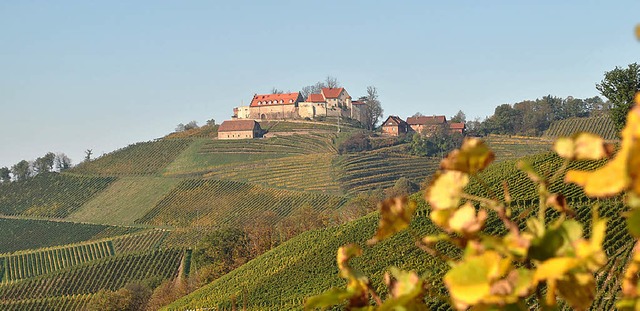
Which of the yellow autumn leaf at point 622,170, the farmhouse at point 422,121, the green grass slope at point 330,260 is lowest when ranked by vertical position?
the green grass slope at point 330,260

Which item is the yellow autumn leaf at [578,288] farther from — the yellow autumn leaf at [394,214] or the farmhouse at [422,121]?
the farmhouse at [422,121]

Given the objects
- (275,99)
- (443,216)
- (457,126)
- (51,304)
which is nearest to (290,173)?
(457,126)

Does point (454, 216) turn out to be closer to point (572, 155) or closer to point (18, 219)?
point (572, 155)

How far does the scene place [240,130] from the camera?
98.2m

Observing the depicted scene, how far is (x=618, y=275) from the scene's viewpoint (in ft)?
66.1

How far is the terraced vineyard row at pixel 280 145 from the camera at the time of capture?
89.7 m

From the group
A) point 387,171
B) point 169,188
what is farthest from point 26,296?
point 387,171

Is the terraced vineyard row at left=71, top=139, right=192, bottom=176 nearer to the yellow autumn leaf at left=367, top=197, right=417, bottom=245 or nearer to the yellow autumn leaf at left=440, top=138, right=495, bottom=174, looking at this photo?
the yellow autumn leaf at left=367, top=197, right=417, bottom=245

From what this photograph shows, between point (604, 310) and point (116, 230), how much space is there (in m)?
62.2

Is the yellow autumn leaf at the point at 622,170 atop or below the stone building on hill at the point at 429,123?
atop

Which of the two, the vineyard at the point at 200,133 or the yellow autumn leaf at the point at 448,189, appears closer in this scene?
the yellow autumn leaf at the point at 448,189

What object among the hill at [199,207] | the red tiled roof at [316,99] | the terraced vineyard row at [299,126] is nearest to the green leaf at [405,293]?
the hill at [199,207]

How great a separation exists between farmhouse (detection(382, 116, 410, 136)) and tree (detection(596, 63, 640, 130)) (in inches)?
2422

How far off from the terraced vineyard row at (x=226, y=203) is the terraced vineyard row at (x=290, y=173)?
59.9 inches
